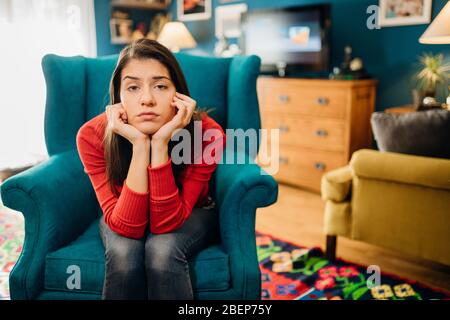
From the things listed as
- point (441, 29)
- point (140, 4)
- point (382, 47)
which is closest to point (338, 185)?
point (441, 29)

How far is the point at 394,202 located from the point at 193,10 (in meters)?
3.33

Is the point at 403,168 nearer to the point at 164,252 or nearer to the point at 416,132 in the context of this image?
the point at 416,132

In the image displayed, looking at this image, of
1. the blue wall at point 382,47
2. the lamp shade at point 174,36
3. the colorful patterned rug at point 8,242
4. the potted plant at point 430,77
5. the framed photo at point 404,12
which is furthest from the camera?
the lamp shade at point 174,36

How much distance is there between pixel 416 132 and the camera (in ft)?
5.70

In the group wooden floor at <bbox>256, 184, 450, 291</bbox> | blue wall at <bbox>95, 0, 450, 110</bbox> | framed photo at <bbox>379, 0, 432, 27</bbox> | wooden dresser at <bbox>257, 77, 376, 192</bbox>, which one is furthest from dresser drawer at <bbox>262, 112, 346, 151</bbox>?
framed photo at <bbox>379, 0, 432, 27</bbox>

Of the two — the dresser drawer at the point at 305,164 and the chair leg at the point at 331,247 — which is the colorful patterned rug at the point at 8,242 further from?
the dresser drawer at the point at 305,164

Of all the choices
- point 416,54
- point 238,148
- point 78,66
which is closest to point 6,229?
point 78,66

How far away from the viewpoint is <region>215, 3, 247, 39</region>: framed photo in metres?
4.05

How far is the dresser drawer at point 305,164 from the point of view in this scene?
10.2ft

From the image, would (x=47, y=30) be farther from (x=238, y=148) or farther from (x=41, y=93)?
(x=238, y=148)

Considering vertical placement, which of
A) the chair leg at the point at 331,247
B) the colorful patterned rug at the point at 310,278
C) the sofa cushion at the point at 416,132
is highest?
the sofa cushion at the point at 416,132

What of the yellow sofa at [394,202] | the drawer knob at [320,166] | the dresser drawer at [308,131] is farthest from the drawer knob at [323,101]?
the yellow sofa at [394,202]

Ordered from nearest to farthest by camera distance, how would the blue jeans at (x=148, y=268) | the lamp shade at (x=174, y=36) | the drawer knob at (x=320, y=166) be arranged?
the blue jeans at (x=148, y=268) < the drawer knob at (x=320, y=166) < the lamp shade at (x=174, y=36)

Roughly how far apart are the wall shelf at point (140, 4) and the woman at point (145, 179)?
3397 mm
